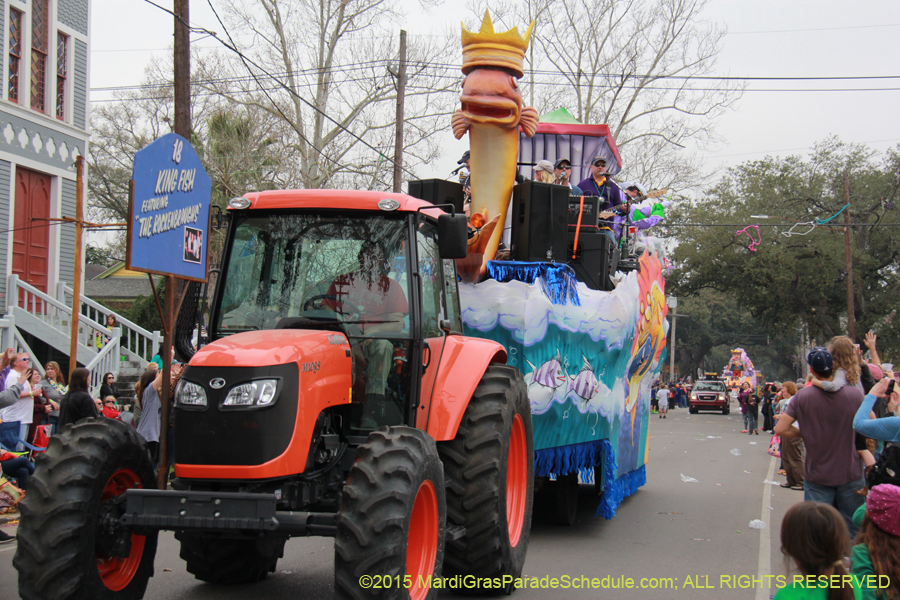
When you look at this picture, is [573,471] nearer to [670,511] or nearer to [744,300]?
[670,511]

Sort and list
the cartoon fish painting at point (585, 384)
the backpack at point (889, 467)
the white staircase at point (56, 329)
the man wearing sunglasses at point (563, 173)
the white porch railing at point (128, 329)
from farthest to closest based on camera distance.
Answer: the white porch railing at point (128, 329) < the white staircase at point (56, 329) < the man wearing sunglasses at point (563, 173) < the cartoon fish painting at point (585, 384) < the backpack at point (889, 467)

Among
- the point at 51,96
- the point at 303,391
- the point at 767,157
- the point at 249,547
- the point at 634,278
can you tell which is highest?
the point at 767,157

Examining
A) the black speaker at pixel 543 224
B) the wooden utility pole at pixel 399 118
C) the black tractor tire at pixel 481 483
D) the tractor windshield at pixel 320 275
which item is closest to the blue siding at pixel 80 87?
the wooden utility pole at pixel 399 118

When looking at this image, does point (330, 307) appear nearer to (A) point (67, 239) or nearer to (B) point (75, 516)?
(B) point (75, 516)

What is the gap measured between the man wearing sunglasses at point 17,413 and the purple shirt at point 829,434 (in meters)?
8.12

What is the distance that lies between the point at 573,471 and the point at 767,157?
1397 inches

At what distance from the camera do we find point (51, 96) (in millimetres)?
17672

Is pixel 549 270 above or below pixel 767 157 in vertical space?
below

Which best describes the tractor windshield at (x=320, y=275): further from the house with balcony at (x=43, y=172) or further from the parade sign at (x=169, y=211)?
the house with balcony at (x=43, y=172)

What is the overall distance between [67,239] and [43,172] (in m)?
1.59

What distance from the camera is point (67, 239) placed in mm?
18484

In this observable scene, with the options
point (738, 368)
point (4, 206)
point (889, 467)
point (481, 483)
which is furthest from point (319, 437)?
point (738, 368)

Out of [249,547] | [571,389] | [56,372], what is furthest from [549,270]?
[56,372]

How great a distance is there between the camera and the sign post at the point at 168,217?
6.23 m
